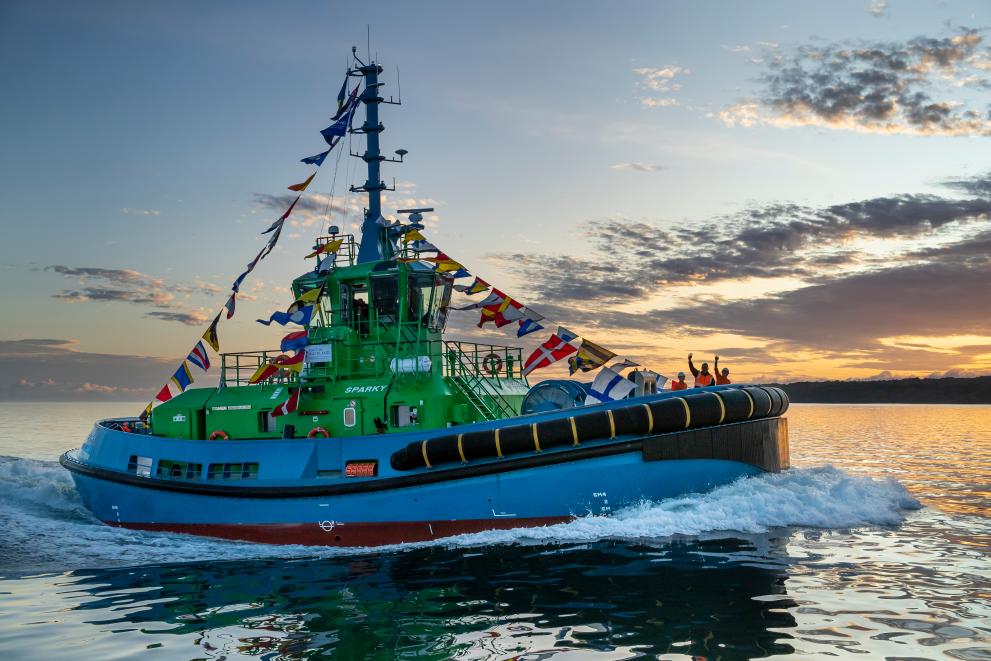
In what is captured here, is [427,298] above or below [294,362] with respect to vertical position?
above

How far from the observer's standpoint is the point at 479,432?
44.2 feet

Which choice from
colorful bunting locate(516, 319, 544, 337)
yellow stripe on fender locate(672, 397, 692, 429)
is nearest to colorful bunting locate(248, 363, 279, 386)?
colorful bunting locate(516, 319, 544, 337)

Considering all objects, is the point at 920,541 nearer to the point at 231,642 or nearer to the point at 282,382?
the point at 231,642

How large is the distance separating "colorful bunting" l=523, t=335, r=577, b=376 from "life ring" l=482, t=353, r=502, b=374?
175 cm

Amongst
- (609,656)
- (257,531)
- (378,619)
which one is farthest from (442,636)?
(257,531)

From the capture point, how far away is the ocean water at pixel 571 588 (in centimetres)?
821

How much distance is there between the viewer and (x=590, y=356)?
48.9ft

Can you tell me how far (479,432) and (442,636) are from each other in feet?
17.0

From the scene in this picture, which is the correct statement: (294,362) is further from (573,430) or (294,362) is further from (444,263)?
(573,430)

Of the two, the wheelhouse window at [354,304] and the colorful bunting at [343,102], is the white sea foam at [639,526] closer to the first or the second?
the wheelhouse window at [354,304]

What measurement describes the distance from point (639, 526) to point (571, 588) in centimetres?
294

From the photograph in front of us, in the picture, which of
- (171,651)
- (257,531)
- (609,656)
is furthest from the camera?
(257,531)

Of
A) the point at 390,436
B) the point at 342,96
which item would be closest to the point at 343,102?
the point at 342,96

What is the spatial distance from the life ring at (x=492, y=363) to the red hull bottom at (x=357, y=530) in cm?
403
